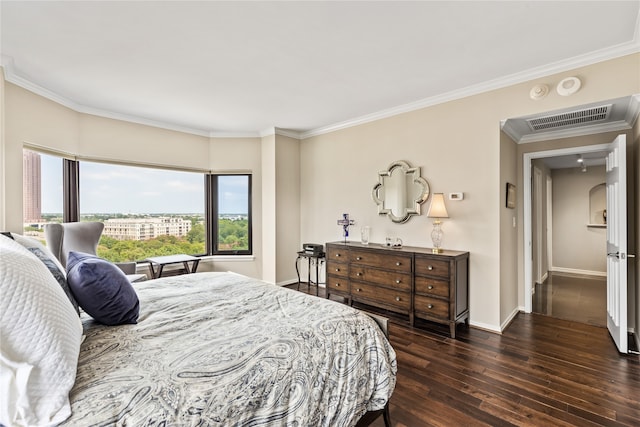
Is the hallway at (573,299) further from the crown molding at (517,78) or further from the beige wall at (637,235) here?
the crown molding at (517,78)

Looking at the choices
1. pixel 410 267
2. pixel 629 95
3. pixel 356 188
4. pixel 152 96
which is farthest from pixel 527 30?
pixel 152 96

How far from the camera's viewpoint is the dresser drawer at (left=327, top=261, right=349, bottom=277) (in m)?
3.99

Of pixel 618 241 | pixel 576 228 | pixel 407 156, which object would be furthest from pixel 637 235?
pixel 576 228

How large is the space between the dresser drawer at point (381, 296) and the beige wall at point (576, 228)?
5.12 metres

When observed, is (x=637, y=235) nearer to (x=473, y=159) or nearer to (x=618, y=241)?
(x=618, y=241)

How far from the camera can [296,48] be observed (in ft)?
8.22

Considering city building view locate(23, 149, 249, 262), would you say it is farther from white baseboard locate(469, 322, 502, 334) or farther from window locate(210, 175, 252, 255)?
white baseboard locate(469, 322, 502, 334)

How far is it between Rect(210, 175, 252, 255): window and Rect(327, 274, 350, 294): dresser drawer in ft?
5.65

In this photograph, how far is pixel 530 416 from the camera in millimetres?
1885

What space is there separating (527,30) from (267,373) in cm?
292

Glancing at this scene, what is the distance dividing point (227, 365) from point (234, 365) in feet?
0.09

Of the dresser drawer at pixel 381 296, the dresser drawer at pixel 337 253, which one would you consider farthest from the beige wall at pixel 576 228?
the dresser drawer at pixel 337 253

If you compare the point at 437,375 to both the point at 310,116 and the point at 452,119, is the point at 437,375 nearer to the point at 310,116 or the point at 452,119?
the point at 452,119

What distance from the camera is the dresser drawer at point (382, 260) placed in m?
3.39
